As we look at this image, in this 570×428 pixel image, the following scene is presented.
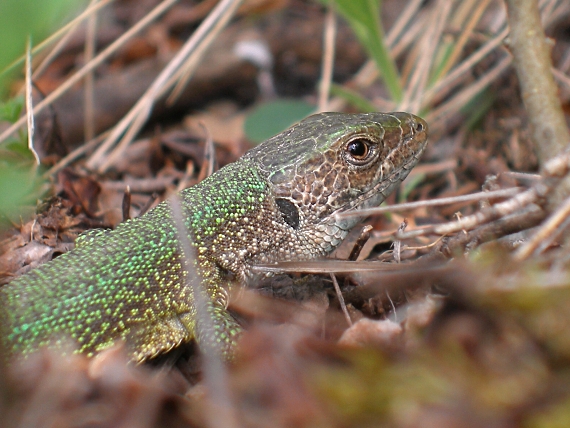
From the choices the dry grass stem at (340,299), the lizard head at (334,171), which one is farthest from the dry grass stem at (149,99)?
the dry grass stem at (340,299)

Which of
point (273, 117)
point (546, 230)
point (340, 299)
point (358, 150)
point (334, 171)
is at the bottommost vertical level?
point (340, 299)

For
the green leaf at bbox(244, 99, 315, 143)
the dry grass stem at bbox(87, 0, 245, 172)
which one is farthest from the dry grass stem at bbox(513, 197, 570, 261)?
the dry grass stem at bbox(87, 0, 245, 172)

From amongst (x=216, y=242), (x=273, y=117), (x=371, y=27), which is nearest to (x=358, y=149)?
(x=216, y=242)

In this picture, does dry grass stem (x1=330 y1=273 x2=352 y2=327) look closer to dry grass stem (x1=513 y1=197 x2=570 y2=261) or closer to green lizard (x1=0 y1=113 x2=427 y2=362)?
green lizard (x1=0 y1=113 x2=427 y2=362)

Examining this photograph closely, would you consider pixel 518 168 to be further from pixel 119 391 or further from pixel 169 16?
pixel 169 16

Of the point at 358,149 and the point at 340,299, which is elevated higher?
the point at 358,149

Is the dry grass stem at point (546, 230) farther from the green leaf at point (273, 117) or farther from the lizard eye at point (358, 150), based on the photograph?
the green leaf at point (273, 117)

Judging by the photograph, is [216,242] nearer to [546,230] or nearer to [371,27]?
[546,230]
